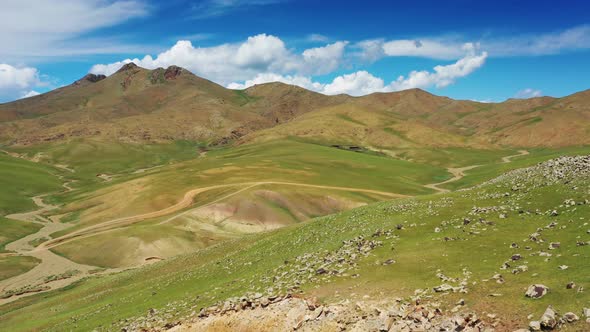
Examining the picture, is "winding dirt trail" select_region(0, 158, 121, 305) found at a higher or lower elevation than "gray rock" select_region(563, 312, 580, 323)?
lower

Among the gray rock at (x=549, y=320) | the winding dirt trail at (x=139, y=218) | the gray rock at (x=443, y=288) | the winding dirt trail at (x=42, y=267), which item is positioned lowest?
the winding dirt trail at (x=42, y=267)

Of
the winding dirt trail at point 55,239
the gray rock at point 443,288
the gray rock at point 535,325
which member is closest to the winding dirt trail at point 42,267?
the winding dirt trail at point 55,239

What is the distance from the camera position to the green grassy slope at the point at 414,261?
23.1 metres

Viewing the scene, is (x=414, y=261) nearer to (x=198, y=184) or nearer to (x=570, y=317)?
(x=570, y=317)

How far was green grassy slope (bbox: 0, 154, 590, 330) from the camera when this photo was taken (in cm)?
2308

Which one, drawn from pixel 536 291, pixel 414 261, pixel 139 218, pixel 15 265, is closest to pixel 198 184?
pixel 139 218

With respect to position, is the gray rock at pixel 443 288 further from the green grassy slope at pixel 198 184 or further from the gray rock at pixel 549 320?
the green grassy slope at pixel 198 184

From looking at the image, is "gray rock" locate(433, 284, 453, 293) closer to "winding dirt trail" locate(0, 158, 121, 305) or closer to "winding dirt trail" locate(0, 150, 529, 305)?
"winding dirt trail" locate(0, 158, 121, 305)

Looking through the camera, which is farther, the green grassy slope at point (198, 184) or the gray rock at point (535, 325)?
the green grassy slope at point (198, 184)

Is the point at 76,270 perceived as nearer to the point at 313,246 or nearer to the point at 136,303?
the point at 136,303

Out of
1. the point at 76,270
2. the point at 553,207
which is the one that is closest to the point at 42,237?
the point at 76,270

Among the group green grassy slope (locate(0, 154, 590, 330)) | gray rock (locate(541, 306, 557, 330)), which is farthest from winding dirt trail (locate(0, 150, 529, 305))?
gray rock (locate(541, 306, 557, 330))

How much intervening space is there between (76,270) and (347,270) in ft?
241

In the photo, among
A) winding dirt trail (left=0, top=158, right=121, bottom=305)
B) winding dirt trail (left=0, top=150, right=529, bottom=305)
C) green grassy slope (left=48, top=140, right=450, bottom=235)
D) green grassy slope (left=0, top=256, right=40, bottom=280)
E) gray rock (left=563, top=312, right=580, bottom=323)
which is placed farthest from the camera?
green grassy slope (left=48, top=140, right=450, bottom=235)
